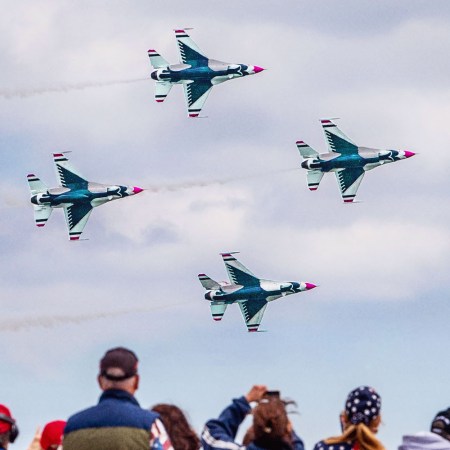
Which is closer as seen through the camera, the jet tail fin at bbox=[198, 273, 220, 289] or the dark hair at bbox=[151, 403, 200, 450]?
the dark hair at bbox=[151, 403, 200, 450]

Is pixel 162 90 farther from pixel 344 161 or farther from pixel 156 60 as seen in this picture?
pixel 344 161

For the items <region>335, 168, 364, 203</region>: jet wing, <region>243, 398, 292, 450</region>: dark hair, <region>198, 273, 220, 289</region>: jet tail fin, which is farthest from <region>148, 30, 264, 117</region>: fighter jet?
<region>243, 398, 292, 450</region>: dark hair

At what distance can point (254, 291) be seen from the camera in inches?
3873

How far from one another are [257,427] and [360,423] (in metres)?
1.47

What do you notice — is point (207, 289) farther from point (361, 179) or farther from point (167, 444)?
point (167, 444)

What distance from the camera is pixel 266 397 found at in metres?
18.4

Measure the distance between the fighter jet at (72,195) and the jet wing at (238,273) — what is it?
41.4 ft

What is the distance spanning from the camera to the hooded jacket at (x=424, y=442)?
17.6 meters

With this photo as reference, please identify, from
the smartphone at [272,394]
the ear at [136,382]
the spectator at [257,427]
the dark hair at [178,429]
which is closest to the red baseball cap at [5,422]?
the dark hair at [178,429]

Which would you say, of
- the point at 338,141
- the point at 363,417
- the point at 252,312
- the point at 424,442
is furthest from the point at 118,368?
the point at 252,312

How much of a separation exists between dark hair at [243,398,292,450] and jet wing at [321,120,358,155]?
256ft

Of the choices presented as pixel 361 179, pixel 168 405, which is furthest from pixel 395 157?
pixel 168 405

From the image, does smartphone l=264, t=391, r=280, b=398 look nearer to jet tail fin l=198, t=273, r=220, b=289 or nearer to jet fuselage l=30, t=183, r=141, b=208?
jet fuselage l=30, t=183, r=141, b=208

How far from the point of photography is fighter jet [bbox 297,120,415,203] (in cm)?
9386
